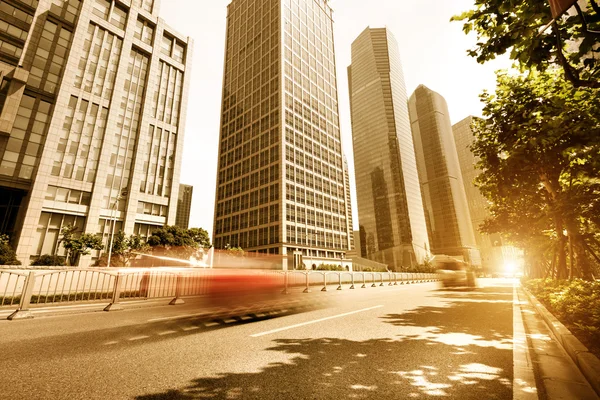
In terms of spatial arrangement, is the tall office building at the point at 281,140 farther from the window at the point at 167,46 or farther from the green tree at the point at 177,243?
the window at the point at 167,46

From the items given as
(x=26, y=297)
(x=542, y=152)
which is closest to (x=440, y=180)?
(x=542, y=152)

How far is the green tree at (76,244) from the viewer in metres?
28.5

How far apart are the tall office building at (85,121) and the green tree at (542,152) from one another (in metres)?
33.8

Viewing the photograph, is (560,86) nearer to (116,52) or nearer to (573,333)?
(573,333)

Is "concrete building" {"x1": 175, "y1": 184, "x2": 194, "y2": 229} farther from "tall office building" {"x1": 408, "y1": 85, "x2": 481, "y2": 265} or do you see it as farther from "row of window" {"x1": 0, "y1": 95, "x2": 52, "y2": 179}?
"tall office building" {"x1": 408, "y1": 85, "x2": 481, "y2": 265}

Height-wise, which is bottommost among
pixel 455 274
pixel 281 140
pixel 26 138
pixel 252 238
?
pixel 455 274

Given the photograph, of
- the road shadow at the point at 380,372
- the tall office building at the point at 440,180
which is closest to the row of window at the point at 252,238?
the road shadow at the point at 380,372

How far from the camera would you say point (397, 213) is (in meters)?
118

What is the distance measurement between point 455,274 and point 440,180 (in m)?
144

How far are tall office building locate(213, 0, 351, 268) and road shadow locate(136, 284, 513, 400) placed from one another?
182 ft

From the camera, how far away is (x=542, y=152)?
10141mm

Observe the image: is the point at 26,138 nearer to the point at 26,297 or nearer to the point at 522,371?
the point at 26,297

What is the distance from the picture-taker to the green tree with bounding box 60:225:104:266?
28.5 metres

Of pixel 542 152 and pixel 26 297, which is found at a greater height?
pixel 542 152
